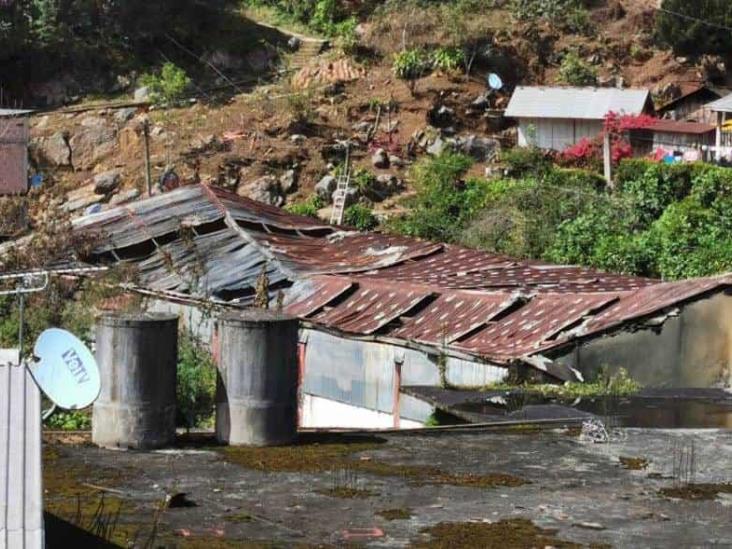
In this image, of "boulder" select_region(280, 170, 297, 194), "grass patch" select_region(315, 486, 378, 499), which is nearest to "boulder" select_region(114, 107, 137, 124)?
"boulder" select_region(280, 170, 297, 194)

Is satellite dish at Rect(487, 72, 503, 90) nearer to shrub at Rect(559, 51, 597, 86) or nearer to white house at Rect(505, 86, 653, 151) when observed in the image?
white house at Rect(505, 86, 653, 151)

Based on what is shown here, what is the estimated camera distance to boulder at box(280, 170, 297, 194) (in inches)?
1742

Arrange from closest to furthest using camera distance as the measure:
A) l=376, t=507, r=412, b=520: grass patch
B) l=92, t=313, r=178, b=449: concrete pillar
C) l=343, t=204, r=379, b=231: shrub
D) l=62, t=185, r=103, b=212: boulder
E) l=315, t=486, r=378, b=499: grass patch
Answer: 1. l=376, t=507, r=412, b=520: grass patch
2. l=315, t=486, r=378, b=499: grass patch
3. l=92, t=313, r=178, b=449: concrete pillar
4. l=343, t=204, r=379, b=231: shrub
5. l=62, t=185, r=103, b=212: boulder

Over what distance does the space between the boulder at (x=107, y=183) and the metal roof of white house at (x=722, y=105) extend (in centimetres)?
1672

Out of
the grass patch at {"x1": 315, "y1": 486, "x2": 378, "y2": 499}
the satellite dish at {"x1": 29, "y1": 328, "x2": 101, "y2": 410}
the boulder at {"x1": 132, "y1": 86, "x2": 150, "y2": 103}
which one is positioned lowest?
the grass patch at {"x1": 315, "y1": 486, "x2": 378, "y2": 499}

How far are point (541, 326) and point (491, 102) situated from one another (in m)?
26.4

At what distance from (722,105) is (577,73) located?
237 inches

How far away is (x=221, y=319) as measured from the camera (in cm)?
1448

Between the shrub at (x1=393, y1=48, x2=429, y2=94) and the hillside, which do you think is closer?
the hillside

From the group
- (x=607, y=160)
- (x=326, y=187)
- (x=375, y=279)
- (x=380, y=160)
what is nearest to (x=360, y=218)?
(x=326, y=187)

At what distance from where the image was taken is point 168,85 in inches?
1941

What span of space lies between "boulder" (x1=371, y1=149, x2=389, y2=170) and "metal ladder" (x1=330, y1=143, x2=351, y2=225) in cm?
100

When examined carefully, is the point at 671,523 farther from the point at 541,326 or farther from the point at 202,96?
the point at 202,96

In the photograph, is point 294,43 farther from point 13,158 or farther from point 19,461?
point 19,461
